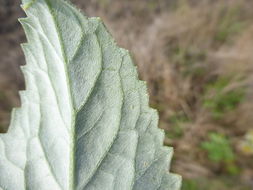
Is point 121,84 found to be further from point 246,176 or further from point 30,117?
point 246,176

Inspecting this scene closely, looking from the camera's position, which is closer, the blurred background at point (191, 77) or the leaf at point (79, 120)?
the leaf at point (79, 120)

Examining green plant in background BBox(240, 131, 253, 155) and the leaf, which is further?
green plant in background BBox(240, 131, 253, 155)

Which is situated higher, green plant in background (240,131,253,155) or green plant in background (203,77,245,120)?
green plant in background (203,77,245,120)

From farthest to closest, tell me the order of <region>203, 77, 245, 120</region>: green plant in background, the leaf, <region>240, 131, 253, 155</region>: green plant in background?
1. <region>203, 77, 245, 120</region>: green plant in background
2. <region>240, 131, 253, 155</region>: green plant in background
3. the leaf

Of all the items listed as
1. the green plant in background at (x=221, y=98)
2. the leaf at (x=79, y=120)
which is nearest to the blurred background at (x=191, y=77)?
the green plant in background at (x=221, y=98)

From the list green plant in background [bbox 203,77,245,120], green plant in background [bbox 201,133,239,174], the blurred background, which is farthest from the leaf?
green plant in background [bbox 203,77,245,120]

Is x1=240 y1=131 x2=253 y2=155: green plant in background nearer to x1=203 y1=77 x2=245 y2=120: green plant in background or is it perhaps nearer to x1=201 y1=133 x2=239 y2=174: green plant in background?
x1=201 y1=133 x2=239 y2=174: green plant in background

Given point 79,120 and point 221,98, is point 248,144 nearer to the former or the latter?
point 221,98

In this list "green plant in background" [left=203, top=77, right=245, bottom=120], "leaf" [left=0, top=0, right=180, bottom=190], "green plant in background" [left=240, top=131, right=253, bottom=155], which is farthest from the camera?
"green plant in background" [left=203, top=77, right=245, bottom=120]

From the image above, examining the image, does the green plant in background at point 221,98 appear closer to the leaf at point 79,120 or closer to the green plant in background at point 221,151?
the green plant in background at point 221,151

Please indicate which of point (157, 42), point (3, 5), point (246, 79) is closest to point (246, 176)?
point (246, 79)
